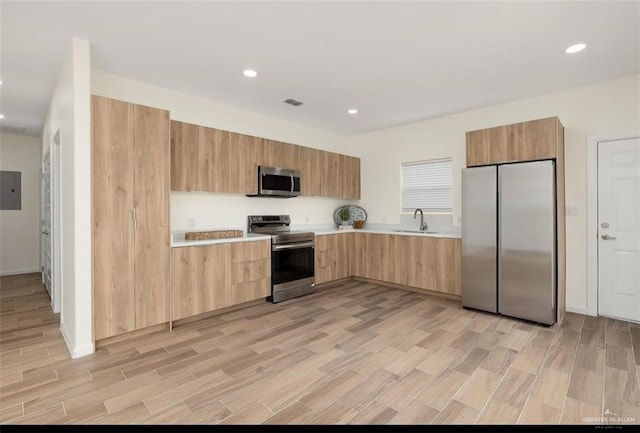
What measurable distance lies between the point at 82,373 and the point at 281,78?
323 centimetres

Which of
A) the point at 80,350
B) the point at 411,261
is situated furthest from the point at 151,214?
the point at 411,261

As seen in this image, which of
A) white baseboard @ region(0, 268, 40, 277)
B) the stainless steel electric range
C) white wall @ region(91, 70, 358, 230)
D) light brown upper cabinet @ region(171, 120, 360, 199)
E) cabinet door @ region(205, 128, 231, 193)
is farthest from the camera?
white baseboard @ region(0, 268, 40, 277)

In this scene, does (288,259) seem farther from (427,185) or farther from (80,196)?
(427,185)

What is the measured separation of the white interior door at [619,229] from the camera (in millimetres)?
3414

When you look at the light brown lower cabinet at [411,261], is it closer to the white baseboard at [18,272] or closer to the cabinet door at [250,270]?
the cabinet door at [250,270]

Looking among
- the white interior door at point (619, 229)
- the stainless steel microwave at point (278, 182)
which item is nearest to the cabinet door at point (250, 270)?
the stainless steel microwave at point (278, 182)

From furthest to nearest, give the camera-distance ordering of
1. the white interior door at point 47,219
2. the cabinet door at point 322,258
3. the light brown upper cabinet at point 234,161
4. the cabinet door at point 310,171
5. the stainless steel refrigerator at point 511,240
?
1. the cabinet door at point 310,171
2. the cabinet door at point 322,258
3. the white interior door at point 47,219
4. the light brown upper cabinet at point 234,161
5. the stainless steel refrigerator at point 511,240

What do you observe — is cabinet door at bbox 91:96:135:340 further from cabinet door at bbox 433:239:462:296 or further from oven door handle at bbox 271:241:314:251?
cabinet door at bbox 433:239:462:296

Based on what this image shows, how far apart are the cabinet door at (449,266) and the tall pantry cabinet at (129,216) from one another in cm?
345

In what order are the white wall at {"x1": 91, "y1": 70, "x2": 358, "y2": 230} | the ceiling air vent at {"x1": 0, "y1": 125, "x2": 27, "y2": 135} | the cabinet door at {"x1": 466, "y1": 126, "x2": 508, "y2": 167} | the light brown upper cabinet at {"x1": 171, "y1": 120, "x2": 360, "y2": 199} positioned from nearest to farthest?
the white wall at {"x1": 91, "y1": 70, "x2": 358, "y2": 230}, the light brown upper cabinet at {"x1": 171, "y1": 120, "x2": 360, "y2": 199}, the cabinet door at {"x1": 466, "y1": 126, "x2": 508, "y2": 167}, the ceiling air vent at {"x1": 0, "y1": 125, "x2": 27, "y2": 135}

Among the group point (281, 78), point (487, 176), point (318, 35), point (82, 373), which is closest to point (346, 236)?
point (487, 176)

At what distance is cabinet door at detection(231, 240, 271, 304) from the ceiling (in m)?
1.94

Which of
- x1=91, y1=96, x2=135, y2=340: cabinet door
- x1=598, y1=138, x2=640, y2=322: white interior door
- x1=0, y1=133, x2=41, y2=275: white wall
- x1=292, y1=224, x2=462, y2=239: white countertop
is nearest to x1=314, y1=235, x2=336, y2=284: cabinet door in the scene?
x1=292, y1=224, x2=462, y2=239: white countertop

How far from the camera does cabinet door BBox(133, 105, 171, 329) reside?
3.03 meters
